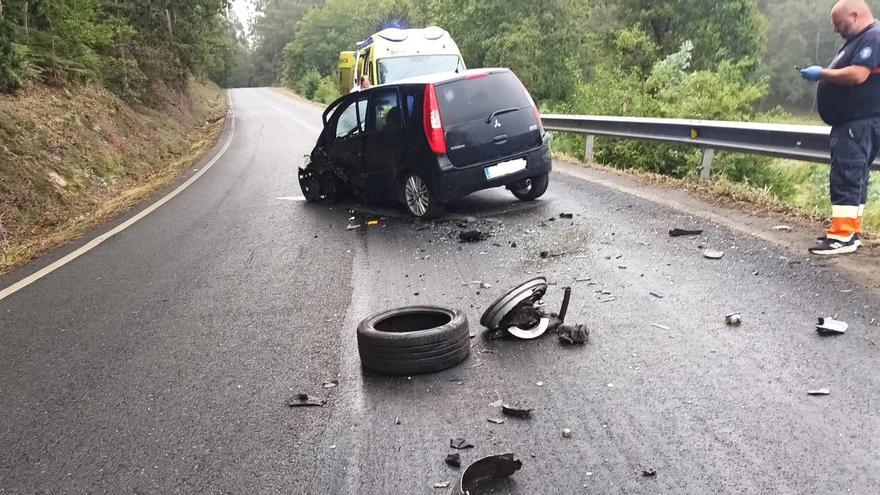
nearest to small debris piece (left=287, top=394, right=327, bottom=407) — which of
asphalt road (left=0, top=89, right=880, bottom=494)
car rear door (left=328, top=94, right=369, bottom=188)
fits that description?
asphalt road (left=0, top=89, right=880, bottom=494)

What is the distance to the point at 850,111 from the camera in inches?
202

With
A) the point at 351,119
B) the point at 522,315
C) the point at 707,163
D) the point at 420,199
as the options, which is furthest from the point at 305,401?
the point at 707,163

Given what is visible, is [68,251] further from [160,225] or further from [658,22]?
[658,22]

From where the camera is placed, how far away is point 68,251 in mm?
7844

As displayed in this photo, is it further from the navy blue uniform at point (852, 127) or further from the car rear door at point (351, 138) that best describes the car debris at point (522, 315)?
the car rear door at point (351, 138)

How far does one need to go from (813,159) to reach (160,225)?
8.13 metres

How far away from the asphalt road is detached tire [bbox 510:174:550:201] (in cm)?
179

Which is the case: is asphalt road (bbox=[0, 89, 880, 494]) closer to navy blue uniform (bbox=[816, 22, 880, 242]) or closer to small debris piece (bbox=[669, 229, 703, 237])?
small debris piece (bbox=[669, 229, 703, 237])

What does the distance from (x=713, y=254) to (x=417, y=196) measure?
3.66m

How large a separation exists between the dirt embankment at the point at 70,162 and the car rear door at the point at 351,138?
380 cm

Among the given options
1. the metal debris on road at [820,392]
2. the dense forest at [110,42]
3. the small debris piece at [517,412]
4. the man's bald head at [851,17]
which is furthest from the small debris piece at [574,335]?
the dense forest at [110,42]

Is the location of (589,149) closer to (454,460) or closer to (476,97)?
(476,97)

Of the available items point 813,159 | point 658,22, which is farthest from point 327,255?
point 658,22

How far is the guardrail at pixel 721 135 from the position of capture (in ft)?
21.6
